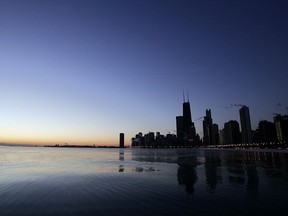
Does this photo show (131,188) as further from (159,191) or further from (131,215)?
(131,215)

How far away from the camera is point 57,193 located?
1590 cm

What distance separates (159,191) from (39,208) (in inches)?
333

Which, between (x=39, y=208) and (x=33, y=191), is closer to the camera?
(x=39, y=208)

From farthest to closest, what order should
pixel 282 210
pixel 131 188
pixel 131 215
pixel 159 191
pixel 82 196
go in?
1. pixel 131 188
2. pixel 159 191
3. pixel 82 196
4. pixel 282 210
5. pixel 131 215

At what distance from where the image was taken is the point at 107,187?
1844 cm

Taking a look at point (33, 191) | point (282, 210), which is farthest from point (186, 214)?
point (33, 191)

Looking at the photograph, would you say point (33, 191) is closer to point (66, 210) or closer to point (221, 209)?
point (66, 210)

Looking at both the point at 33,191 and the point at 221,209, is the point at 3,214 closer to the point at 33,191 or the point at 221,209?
the point at 33,191

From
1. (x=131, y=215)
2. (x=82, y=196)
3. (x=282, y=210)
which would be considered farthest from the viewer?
(x=82, y=196)

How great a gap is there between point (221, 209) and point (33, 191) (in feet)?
44.9

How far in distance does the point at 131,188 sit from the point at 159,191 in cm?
264

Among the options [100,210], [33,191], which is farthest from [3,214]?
[33,191]

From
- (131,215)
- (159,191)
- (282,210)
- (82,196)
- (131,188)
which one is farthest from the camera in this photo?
(131,188)

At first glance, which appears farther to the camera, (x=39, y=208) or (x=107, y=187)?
(x=107, y=187)
